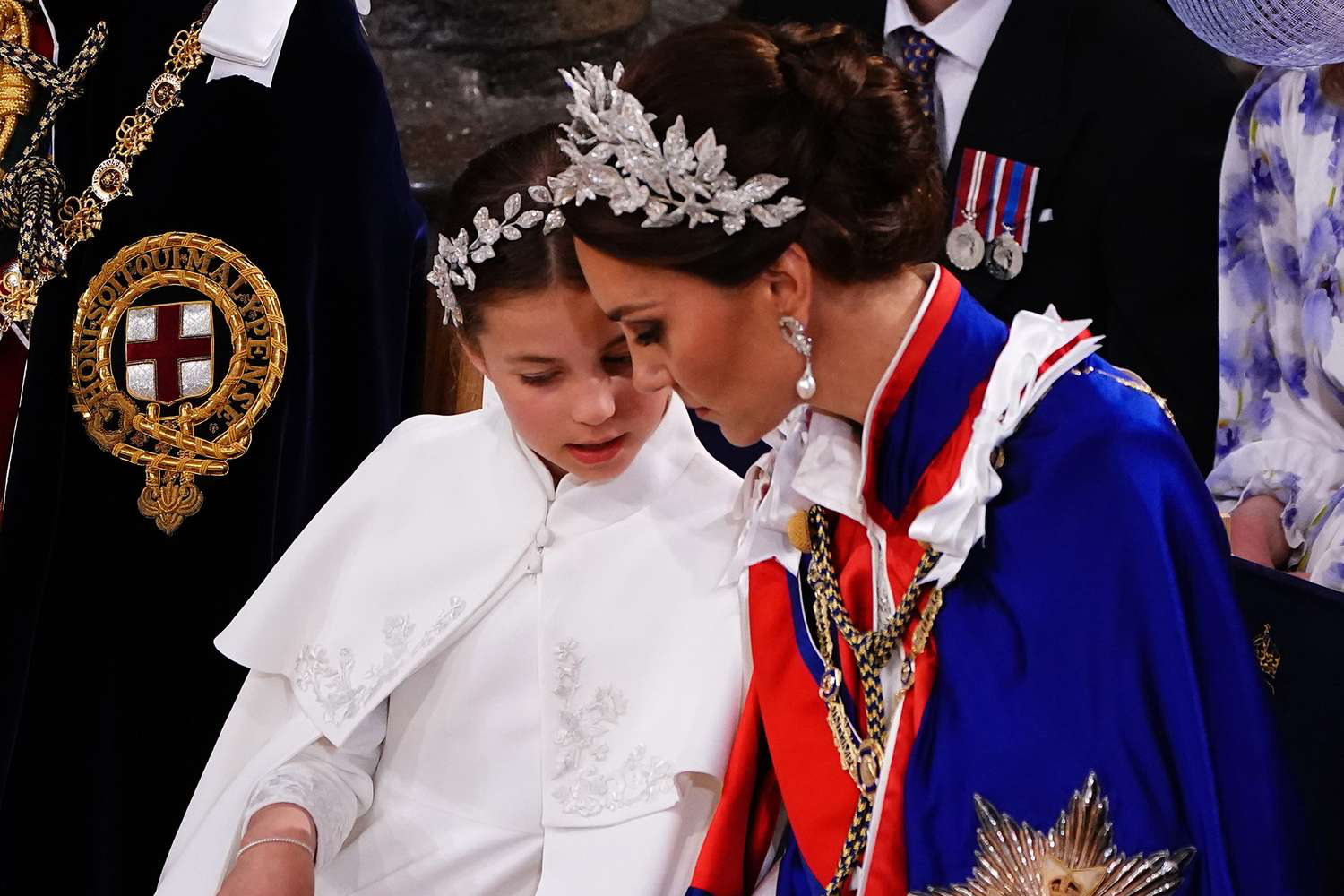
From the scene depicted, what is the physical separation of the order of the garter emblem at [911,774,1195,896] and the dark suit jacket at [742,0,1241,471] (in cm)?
96

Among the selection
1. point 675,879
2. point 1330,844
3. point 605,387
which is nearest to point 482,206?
point 605,387

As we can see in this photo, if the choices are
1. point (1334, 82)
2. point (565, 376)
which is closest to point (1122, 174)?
point (1334, 82)

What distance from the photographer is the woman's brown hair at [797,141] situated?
1346mm

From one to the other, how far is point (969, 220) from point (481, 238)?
2.66 ft

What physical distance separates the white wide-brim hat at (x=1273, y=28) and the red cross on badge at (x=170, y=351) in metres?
1.32

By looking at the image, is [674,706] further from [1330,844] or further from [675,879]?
[1330,844]

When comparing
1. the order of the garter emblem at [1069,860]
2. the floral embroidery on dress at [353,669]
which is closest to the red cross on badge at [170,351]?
the floral embroidery on dress at [353,669]

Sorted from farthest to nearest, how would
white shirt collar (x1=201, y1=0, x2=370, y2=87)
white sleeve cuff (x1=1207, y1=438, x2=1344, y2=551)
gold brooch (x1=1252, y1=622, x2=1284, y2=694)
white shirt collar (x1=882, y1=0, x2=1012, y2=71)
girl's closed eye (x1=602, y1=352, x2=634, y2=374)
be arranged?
white shirt collar (x1=882, y1=0, x2=1012, y2=71), white shirt collar (x1=201, y1=0, x2=370, y2=87), white sleeve cuff (x1=1207, y1=438, x2=1344, y2=551), girl's closed eye (x1=602, y1=352, x2=634, y2=374), gold brooch (x1=1252, y1=622, x2=1284, y2=694)

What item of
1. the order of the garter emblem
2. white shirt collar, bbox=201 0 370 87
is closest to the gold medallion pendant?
white shirt collar, bbox=201 0 370 87

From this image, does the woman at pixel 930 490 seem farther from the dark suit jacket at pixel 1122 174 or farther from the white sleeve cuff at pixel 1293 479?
the dark suit jacket at pixel 1122 174

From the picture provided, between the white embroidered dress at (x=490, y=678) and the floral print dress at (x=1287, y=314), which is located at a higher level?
the floral print dress at (x=1287, y=314)

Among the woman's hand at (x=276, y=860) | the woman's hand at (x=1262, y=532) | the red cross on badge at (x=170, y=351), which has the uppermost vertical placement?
the red cross on badge at (x=170, y=351)

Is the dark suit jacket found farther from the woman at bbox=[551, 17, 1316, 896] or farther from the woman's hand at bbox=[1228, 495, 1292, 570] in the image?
the woman at bbox=[551, 17, 1316, 896]

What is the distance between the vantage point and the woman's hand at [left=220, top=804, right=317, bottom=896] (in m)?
1.54
